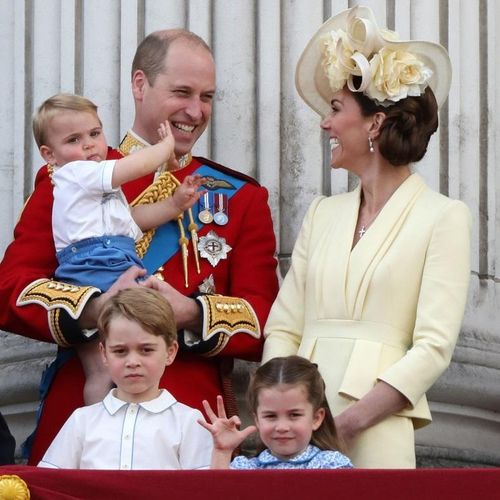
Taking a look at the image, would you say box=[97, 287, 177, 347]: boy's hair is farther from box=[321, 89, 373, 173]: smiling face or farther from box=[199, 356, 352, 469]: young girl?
box=[321, 89, 373, 173]: smiling face

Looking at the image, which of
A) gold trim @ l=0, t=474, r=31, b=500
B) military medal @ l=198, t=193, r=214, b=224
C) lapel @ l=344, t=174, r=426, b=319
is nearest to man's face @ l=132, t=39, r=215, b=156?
military medal @ l=198, t=193, r=214, b=224

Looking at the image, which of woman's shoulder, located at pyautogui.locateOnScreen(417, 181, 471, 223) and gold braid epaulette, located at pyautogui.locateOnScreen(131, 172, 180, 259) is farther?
gold braid epaulette, located at pyautogui.locateOnScreen(131, 172, 180, 259)

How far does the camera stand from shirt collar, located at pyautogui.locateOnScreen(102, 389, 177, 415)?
17.5ft

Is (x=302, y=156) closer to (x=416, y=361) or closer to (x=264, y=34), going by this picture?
(x=264, y=34)

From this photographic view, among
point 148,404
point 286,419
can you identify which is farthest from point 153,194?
point 286,419

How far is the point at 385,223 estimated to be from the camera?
5.74 m

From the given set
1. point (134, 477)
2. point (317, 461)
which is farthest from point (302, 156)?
point (134, 477)

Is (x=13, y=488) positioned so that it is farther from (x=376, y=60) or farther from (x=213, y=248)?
(x=376, y=60)

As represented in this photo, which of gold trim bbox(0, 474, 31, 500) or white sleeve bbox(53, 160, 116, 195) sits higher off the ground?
white sleeve bbox(53, 160, 116, 195)

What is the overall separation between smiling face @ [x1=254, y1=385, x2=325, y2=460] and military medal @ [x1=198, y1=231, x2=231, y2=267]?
904 millimetres

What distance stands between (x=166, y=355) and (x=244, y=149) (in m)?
1.36

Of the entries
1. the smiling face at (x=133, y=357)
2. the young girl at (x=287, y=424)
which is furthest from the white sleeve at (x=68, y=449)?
the young girl at (x=287, y=424)

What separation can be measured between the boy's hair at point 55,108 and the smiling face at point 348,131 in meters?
0.65

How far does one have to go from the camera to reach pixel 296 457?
16.9ft
